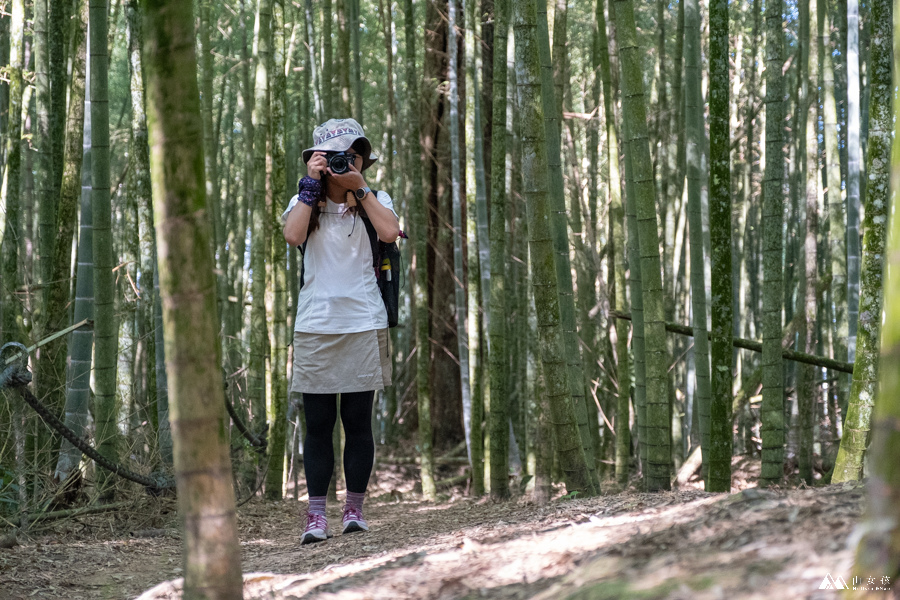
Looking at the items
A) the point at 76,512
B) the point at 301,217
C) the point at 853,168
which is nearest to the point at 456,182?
the point at 853,168

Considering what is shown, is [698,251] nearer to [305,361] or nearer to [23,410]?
[305,361]

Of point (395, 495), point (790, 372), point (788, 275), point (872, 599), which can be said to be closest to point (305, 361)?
point (872, 599)

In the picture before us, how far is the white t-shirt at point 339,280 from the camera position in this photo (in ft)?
7.36

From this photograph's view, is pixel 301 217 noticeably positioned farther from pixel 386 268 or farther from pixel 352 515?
pixel 352 515

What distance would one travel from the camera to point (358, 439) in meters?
2.33

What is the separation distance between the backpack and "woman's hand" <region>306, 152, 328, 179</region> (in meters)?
0.18

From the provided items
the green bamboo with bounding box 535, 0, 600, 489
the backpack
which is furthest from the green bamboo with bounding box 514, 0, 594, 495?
the backpack

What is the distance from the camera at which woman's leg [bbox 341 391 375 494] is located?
2316 millimetres

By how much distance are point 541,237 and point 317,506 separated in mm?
1040

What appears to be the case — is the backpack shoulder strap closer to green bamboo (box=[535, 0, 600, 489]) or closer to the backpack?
the backpack

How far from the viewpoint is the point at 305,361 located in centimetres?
226

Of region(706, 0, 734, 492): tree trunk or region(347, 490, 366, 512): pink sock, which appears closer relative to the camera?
region(706, 0, 734, 492): tree trunk

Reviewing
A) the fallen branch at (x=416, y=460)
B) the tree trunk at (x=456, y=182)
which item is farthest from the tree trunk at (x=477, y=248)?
the fallen branch at (x=416, y=460)

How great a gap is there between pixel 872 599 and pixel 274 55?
3.21 meters
